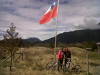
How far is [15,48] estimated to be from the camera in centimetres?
2458

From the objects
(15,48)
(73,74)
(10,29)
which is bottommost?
(73,74)

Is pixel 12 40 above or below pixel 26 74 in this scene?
above

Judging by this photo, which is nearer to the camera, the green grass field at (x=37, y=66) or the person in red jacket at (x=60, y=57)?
the green grass field at (x=37, y=66)

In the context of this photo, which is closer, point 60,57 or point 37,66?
point 60,57

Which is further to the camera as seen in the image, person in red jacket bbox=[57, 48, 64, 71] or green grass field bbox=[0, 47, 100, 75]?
person in red jacket bbox=[57, 48, 64, 71]

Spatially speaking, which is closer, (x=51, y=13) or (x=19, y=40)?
(x=51, y=13)

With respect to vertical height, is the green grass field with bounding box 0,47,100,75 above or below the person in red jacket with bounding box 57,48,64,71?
below

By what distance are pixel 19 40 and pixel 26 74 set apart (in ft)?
32.6

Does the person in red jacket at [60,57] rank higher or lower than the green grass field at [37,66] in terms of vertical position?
higher

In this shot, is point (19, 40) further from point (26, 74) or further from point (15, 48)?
point (26, 74)

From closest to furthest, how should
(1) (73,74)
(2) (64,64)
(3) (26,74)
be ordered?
(3) (26,74)
(1) (73,74)
(2) (64,64)

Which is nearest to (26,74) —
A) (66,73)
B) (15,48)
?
(66,73)

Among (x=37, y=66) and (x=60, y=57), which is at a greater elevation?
(x=60, y=57)

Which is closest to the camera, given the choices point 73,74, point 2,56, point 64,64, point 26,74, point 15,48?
point 26,74
